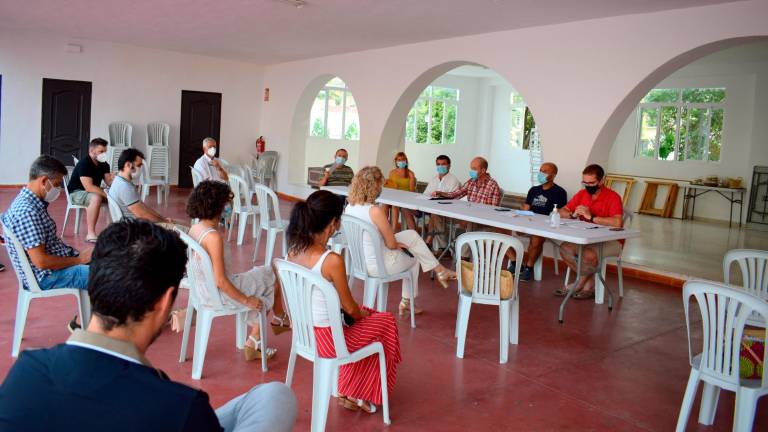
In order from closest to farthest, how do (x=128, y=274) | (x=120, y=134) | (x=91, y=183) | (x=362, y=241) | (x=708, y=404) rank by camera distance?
1. (x=128, y=274)
2. (x=708, y=404)
3. (x=362, y=241)
4. (x=91, y=183)
5. (x=120, y=134)

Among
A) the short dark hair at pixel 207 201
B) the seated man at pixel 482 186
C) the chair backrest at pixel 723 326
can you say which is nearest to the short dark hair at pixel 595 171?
the seated man at pixel 482 186

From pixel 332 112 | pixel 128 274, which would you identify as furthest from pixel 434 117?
pixel 128 274

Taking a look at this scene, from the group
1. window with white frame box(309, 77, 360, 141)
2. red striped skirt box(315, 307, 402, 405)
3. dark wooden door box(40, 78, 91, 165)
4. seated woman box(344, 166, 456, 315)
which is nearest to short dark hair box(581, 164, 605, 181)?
seated woman box(344, 166, 456, 315)

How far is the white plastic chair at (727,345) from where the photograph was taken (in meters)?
2.70

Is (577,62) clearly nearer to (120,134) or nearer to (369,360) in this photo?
(369,360)

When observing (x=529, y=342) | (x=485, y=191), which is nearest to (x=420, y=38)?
(x=485, y=191)

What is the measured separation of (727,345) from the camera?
2.77m

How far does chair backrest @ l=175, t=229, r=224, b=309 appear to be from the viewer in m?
3.26

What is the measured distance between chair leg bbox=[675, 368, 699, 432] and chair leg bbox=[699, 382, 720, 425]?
265 mm

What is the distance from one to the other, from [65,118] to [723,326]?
11.4 metres

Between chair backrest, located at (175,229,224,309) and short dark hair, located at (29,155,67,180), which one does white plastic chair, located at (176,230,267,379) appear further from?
short dark hair, located at (29,155,67,180)

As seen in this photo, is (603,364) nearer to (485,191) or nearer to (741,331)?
(741,331)

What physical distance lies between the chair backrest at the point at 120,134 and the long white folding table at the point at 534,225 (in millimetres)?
6877

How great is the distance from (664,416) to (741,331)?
80 cm
